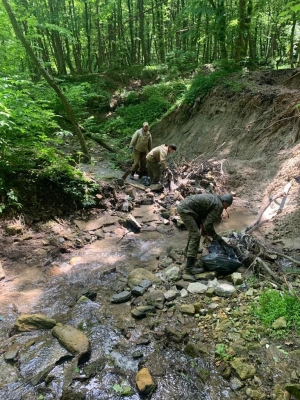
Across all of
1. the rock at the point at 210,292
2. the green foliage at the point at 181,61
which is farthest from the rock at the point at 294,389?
the green foliage at the point at 181,61

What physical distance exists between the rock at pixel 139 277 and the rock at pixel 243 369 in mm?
2060

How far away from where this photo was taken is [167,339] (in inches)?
150

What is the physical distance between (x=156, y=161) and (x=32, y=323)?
6.71 m

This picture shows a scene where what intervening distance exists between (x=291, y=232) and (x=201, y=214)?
2099mm

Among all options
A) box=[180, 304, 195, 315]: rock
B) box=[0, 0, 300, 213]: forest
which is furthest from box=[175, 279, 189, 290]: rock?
box=[0, 0, 300, 213]: forest

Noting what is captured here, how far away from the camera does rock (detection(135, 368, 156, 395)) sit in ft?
10.3

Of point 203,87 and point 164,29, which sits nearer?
point 203,87

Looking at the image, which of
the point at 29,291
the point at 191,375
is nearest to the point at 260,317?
the point at 191,375

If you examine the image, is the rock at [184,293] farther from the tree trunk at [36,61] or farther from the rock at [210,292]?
the tree trunk at [36,61]

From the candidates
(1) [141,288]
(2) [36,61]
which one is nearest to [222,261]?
(1) [141,288]

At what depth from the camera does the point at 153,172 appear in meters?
10.1

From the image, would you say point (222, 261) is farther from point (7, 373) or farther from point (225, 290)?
point (7, 373)

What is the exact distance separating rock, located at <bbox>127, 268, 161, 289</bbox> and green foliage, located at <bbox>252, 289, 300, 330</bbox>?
1.80 metres

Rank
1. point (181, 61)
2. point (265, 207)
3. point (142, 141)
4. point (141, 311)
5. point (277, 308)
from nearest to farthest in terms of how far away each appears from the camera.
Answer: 1. point (277, 308)
2. point (141, 311)
3. point (265, 207)
4. point (142, 141)
5. point (181, 61)
